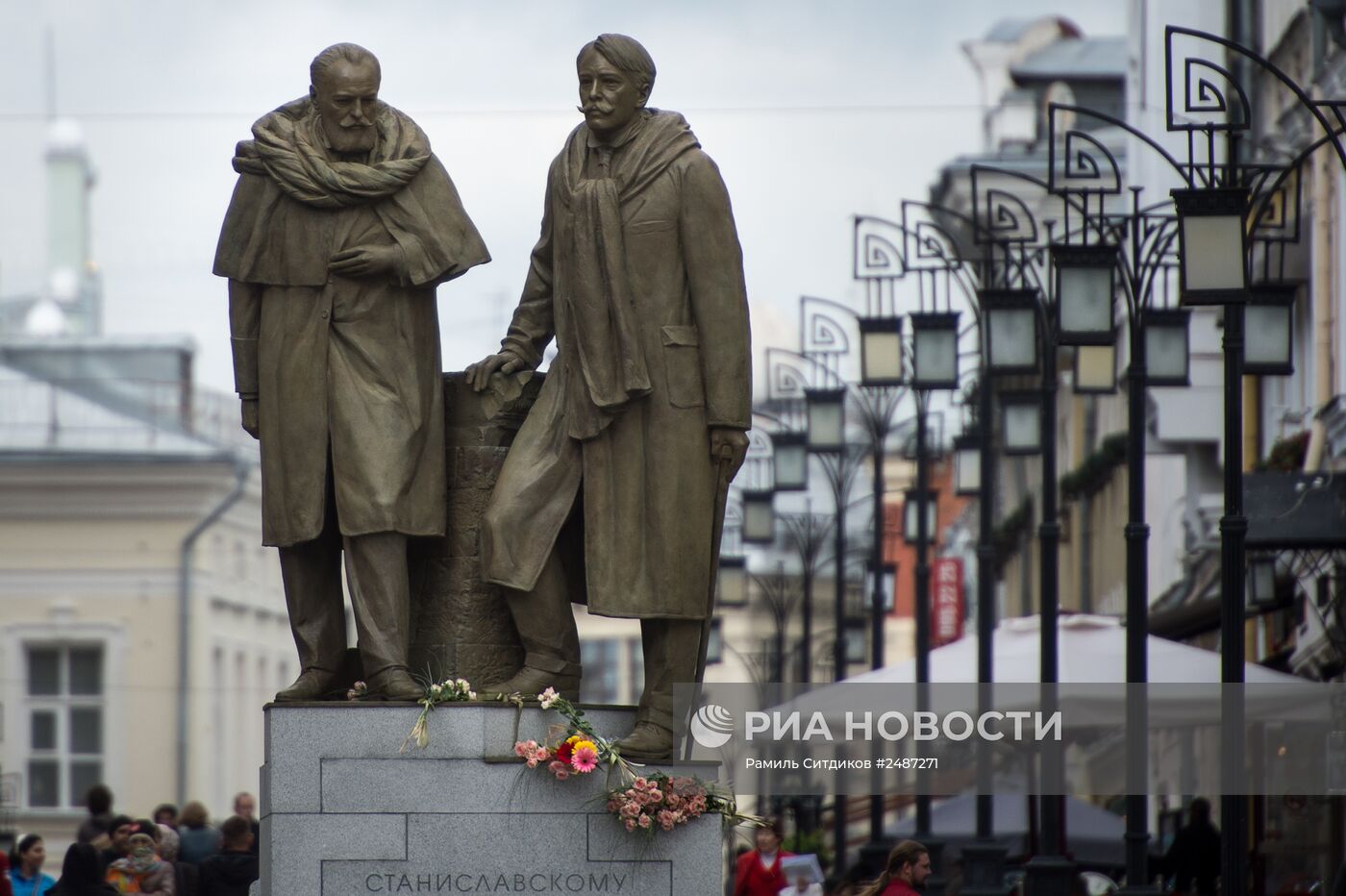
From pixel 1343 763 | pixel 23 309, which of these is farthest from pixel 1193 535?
pixel 23 309

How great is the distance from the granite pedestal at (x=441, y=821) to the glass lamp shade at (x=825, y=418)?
65.1 ft

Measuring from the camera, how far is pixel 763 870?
20.8 m

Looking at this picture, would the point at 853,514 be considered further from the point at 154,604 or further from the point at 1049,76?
the point at 154,604

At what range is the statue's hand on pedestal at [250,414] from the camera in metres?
13.9

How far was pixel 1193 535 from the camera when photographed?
3922 centimetres

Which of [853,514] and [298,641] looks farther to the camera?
[853,514]

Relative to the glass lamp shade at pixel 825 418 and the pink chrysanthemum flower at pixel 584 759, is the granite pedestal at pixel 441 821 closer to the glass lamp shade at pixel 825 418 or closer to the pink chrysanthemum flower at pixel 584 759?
the pink chrysanthemum flower at pixel 584 759

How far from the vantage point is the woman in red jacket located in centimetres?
2066

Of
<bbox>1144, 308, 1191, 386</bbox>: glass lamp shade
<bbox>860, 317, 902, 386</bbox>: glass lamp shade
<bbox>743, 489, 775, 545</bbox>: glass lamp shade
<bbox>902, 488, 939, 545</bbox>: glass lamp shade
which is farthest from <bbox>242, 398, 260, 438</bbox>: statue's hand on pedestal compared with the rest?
<bbox>743, 489, 775, 545</bbox>: glass lamp shade

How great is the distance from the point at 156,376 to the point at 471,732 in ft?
169

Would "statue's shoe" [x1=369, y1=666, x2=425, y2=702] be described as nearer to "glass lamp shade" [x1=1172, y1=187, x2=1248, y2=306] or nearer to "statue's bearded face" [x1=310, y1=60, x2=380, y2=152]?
"statue's bearded face" [x1=310, y1=60, x2=380, y2=152]

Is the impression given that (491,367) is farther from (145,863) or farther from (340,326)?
(145,863)

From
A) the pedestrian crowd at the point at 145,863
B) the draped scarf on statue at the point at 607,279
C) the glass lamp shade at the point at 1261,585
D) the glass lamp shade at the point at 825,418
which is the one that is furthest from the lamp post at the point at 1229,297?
the glass lamp shade at the point at 825,418

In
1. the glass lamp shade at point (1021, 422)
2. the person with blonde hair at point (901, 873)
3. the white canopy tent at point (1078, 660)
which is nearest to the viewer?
the person with blonde hair at point (901, 873)
